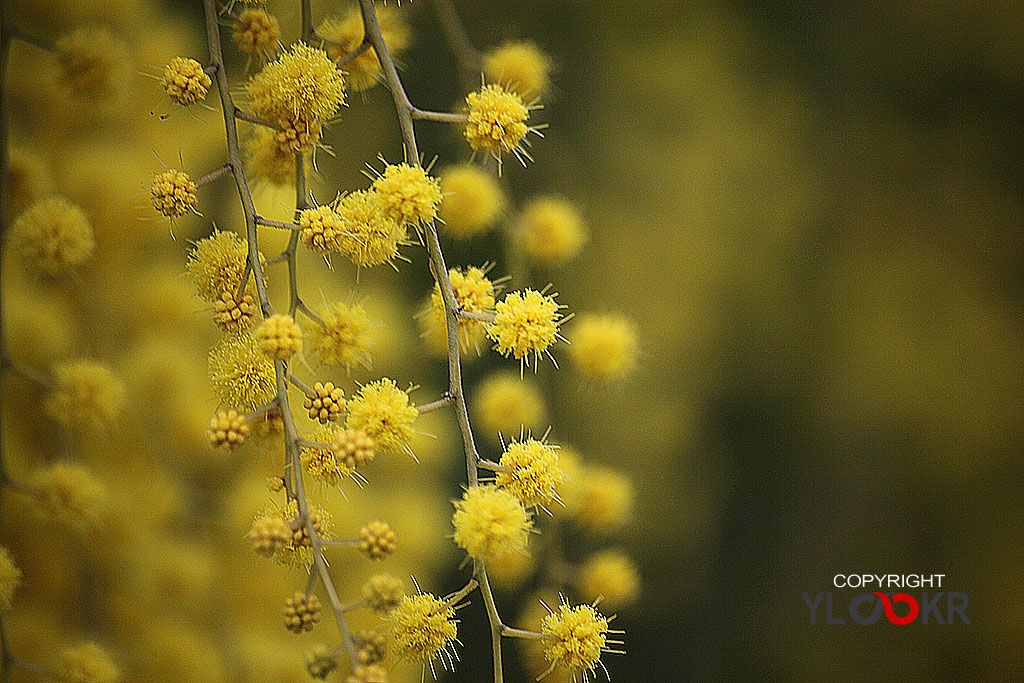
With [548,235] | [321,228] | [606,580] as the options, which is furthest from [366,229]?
[606,580]

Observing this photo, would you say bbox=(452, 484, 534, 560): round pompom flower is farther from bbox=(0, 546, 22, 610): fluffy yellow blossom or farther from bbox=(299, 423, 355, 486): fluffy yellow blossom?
bbox=(0, 546, 22, 610): fluffy yellow blossom

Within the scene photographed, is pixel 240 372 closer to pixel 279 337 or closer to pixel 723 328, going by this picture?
pixel 279 337

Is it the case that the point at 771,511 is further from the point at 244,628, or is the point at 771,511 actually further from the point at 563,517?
the point at 244,628

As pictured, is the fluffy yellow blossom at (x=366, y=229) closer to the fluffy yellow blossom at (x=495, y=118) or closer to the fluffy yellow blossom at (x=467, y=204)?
the fluffy yellow blossom at (x=495, y=118)

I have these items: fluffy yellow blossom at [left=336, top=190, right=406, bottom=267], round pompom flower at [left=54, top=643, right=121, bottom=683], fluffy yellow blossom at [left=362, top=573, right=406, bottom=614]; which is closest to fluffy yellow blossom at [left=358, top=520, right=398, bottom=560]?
fluffy yellow blossom at [left=362, top=573, right=406, bottom=614]

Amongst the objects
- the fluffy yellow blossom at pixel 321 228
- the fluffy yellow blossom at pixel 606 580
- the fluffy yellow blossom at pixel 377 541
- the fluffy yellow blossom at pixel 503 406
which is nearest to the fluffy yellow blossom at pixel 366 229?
the fluffy yellow blossom at pixel 321 228

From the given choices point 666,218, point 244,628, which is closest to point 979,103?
point 666,218

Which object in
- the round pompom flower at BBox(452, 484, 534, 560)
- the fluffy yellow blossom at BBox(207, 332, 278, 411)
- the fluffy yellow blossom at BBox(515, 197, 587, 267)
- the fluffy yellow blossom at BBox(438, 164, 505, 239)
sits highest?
the fluffy yellow blossom at BBox(515, 197, 587, 267)
